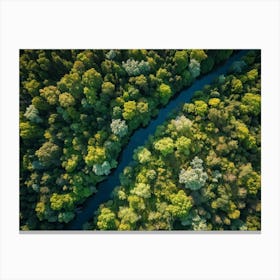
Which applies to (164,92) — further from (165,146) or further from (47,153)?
(47,153)

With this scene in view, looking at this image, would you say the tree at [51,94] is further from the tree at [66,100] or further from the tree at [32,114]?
the tree at [32,114]

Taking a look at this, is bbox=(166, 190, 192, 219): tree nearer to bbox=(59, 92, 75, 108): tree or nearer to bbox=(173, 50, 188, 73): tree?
bbox=(173, 50, 188, 73): tree

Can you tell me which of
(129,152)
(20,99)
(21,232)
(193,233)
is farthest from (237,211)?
(20,99)

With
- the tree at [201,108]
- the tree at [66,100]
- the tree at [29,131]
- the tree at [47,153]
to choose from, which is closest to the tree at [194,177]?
the tree at [201,108]

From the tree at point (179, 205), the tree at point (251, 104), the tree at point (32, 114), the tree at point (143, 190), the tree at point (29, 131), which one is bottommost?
the tree at point (179, 205)

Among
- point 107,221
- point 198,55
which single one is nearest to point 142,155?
point 107,221

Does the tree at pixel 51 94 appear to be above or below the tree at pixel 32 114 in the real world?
above

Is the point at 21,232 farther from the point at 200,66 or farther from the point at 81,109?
the point at 200,66
